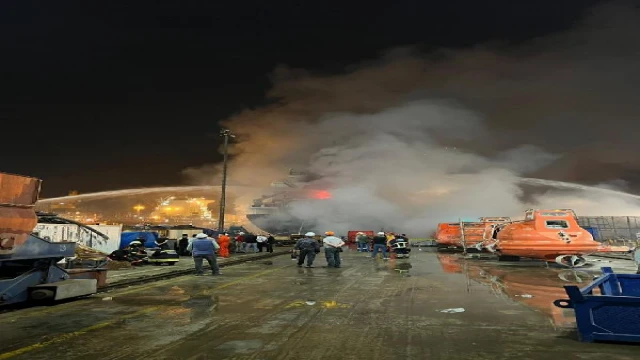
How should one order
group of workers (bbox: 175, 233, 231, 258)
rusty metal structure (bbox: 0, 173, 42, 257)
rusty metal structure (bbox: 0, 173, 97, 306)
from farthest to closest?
group of workers (bbox: 175, 233, 231, 258), rusty metal structure (bbox: 0, 173, 97, 306), rusty metal structure (bbox: 0, 173, 42, 257)

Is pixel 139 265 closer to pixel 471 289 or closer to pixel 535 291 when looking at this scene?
pixel 471 289

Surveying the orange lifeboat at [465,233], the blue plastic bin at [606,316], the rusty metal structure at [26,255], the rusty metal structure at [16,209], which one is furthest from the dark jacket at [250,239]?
the blue plastic bin at [606,316]

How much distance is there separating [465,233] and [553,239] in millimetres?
10611

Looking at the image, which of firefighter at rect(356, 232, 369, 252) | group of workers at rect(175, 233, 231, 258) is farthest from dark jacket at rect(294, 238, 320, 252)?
firefighter at rect(356, 232, 369, 252)

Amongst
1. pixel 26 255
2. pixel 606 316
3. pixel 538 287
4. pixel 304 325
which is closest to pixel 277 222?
pixel 538 287

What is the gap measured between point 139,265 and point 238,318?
11444 mm

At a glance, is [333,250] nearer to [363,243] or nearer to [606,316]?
[606,316]

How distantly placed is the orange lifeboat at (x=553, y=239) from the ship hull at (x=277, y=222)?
2080 inches

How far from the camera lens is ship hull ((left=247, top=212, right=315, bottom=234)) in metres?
71.1

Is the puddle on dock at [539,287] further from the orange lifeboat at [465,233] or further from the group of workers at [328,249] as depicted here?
the orange lifeboat at [465,233]

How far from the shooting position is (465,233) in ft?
83.3

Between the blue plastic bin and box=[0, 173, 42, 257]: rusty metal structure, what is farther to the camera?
box=[0, 173, 42, 257]: rusty metal structure

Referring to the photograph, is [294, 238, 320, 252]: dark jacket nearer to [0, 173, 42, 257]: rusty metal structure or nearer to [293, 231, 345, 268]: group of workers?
[293, 231, 345, 268]: group of workers

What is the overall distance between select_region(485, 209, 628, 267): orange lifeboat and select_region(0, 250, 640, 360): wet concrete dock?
214 inches
